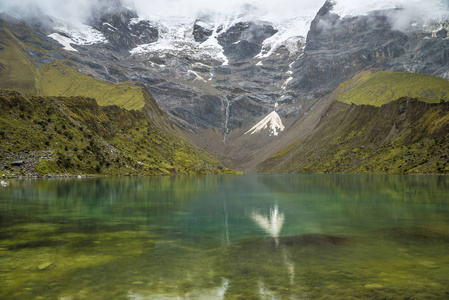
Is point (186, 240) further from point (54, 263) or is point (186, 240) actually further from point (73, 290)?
point (73, 290)

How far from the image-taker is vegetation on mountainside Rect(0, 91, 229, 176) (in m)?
107

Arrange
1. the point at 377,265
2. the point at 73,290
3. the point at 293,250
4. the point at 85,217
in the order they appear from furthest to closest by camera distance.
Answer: the point at 85,217 < the point at 293,250 < the point at 377,265 < the point at 73,290

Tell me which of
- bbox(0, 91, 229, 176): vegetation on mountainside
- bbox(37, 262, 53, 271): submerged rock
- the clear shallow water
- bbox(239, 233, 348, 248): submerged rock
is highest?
bbox(0, 91, 229, 176): vegetation on mountainside

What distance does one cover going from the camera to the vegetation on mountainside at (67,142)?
107m

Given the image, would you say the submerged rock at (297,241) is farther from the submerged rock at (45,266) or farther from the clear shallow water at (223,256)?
the submerged rock at (45,266)

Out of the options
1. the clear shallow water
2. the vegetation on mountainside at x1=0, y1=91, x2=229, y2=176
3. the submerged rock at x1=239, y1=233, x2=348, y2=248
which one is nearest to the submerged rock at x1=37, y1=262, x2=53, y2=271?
the clear shallow water

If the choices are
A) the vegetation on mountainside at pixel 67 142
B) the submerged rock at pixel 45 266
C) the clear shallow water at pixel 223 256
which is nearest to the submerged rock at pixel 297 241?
the clear shallow water at pixel 223 256

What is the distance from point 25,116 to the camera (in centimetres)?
12450

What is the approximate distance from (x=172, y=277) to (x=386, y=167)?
180444 mm

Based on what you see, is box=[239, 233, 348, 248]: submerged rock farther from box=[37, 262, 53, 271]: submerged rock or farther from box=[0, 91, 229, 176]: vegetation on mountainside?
box=[0, 91, 229, 176]: vegetation on mountainside

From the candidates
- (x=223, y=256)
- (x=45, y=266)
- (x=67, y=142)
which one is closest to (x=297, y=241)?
(x=223, y=256)

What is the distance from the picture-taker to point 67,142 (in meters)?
128

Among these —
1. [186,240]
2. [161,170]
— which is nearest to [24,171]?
[161,170]

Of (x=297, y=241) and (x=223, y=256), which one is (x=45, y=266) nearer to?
(x=223, y=256)
